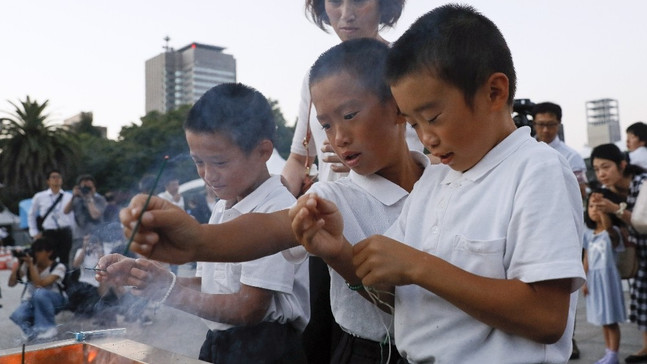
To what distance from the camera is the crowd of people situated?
112 cm

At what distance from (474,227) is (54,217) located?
237 cm

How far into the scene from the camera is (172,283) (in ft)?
5.42

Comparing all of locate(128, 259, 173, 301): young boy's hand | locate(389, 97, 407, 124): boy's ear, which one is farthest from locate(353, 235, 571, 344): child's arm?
locate(128, 259, 173, 301): young boy's hand

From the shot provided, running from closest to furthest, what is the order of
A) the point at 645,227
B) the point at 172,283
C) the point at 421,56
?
the point at 421,56 → the point at 172,283 → the point at 645,227

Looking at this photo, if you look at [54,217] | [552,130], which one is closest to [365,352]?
[54,217]

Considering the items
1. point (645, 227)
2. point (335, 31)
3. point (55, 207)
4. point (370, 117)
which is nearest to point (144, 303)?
point (370, 117)

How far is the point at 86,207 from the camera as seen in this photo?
2.04 meters

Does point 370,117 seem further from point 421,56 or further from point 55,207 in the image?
point 55,207

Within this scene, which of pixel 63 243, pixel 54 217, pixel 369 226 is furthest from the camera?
pixel 54 217

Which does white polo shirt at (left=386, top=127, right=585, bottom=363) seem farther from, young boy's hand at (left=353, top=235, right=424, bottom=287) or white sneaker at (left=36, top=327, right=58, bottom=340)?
white sneaker at (left=36, top=327, right=58, bottom=340)

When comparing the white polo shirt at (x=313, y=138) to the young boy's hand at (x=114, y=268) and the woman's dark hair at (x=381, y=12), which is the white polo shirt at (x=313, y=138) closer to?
the woman's dark hair at (x=381, y=12)

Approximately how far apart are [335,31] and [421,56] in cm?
87

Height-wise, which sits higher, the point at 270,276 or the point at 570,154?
the point at 570,154

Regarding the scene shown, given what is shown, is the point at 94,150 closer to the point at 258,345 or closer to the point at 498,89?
the point at 258,345
